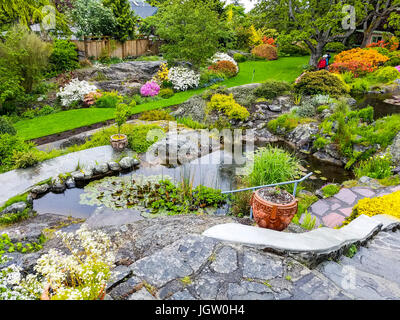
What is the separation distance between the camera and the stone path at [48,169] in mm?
5695

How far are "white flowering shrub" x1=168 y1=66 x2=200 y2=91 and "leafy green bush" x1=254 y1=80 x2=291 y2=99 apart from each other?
151 inches

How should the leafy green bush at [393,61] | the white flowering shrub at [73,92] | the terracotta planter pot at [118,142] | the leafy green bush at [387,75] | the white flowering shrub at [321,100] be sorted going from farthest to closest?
the leafy green bush at [393,61]
the leafy green bush at [387,75]
the white flowering shrub at [73,92]
the white flowering shrub at [321,100]
the terracotta planter pot at [118,142]

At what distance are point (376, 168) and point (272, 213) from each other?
4.38 m

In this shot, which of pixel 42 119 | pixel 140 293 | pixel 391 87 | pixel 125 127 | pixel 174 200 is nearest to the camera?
pixel 140 293

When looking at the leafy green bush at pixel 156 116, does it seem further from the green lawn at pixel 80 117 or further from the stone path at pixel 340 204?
the stone path at pixel 340 204

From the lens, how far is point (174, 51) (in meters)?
14.4

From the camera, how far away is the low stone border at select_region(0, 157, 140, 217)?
5177 mm

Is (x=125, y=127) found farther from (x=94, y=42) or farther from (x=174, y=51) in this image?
(x=94, y=42)

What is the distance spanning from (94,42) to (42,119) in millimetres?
8275

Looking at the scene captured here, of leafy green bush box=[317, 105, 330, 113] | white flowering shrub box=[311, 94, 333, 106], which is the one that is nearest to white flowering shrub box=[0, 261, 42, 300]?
leafy green bush box=[317, 105, 330, 113]

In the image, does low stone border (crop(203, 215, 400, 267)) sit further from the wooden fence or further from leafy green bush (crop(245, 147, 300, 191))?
the wooden fence

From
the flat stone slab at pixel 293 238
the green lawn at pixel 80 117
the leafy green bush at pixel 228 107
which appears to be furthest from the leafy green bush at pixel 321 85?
the flat stone slab at pixel 293 238

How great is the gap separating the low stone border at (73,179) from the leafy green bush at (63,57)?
9.82 meters
